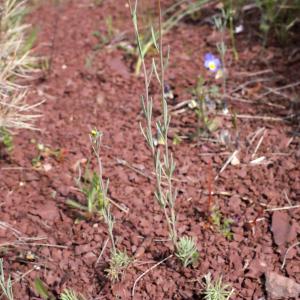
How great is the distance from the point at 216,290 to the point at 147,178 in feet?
2.00

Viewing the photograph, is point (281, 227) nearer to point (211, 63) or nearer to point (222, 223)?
point (222, 223)

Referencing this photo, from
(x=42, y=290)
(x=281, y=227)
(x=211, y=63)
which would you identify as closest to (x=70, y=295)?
(x=42, y=290)

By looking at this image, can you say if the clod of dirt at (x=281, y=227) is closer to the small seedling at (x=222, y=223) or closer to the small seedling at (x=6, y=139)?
the small seedling at (x=222, y=223)

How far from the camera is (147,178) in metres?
2.16

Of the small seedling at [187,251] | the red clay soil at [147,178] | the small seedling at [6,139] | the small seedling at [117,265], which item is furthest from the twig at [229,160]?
the small seedling at [6,139]

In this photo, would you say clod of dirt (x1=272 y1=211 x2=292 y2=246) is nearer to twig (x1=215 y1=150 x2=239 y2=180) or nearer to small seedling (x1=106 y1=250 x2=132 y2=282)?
twig (x1=215 y1=150 x2=239 y2=180)

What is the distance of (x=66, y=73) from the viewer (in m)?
2.77

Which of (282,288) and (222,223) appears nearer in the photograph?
(282,288)

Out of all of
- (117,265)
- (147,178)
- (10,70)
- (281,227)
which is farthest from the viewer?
(10,70)

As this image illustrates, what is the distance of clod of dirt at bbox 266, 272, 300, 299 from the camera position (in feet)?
5.62

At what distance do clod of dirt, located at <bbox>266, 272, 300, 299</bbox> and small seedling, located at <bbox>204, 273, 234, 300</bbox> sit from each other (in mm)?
118

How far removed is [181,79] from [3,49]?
2.68 feet

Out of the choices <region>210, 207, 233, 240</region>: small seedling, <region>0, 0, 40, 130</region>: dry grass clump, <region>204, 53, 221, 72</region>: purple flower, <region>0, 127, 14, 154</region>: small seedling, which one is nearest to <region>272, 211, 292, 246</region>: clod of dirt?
<region>210, 207, 233, 240</region>: small seedling

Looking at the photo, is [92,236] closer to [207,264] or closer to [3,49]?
[207,264]
